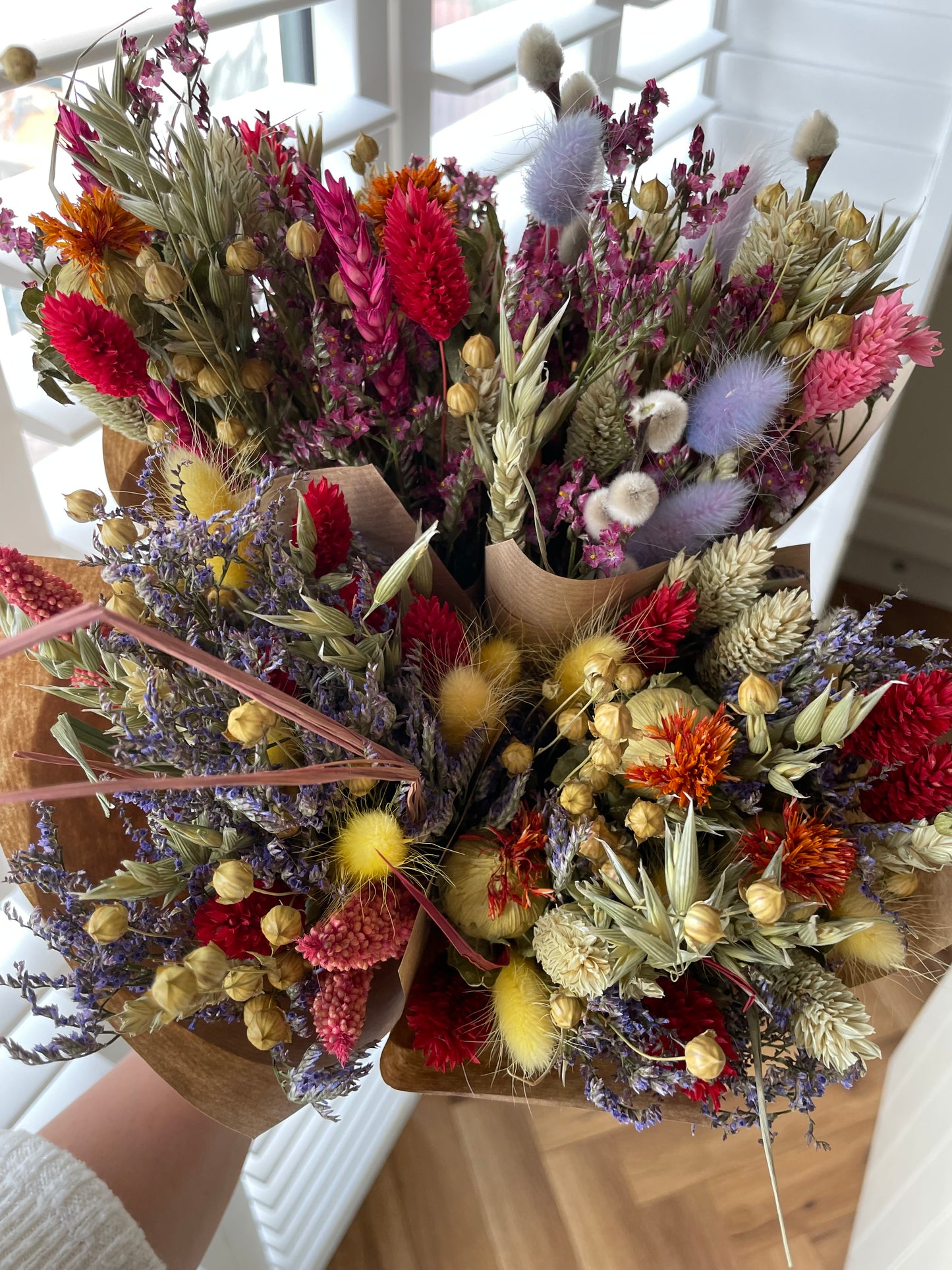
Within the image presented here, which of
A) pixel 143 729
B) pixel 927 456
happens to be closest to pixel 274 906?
pixel 143 729

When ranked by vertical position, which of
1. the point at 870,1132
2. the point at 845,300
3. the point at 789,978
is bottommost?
the point at 870,1132

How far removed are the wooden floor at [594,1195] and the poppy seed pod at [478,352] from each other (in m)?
1.35

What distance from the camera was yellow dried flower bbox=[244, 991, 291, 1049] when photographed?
41 centimetres

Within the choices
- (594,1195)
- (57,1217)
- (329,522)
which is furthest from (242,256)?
(594,1195)

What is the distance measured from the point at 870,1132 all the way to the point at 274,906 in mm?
1609

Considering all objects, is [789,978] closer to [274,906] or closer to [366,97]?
[274,906]

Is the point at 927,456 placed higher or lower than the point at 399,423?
lower

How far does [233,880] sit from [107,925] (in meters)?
0.06

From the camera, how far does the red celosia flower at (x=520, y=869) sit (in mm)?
431

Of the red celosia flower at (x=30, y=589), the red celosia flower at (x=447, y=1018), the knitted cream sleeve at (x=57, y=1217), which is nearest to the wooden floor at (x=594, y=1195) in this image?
the knitted cream sleeve at (x=57, y=1217)

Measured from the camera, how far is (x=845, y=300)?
1.68 feet

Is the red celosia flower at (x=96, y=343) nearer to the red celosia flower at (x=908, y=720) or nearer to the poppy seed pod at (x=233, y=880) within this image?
the poppy seed pod at (x=233, y=880)

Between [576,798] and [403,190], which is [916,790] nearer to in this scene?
[576,798]

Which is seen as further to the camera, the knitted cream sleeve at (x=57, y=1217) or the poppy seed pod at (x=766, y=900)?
→ the knitted cream sleeve at (x=57, y=1217)
